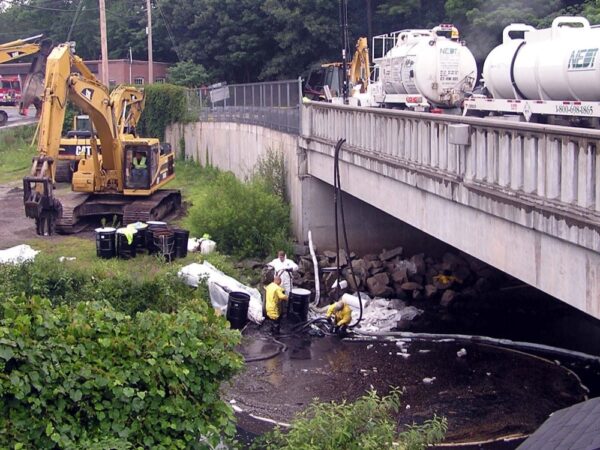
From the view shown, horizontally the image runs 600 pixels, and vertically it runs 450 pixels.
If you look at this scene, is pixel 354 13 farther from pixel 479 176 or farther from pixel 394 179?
pixel 479 176

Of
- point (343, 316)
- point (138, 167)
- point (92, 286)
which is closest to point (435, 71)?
point (343, 316)

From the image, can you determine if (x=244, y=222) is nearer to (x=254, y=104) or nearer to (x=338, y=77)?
(x=254, y=104)

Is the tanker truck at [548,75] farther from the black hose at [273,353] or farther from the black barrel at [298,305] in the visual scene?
the black hose at [273,353]

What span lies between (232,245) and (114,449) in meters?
16.9

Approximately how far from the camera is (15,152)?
5028cm

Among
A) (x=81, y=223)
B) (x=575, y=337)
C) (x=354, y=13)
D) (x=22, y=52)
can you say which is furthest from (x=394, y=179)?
(x=354, y=13)

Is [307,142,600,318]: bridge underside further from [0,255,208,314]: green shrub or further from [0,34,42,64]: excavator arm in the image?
[0,34,42,64]: excavator arm

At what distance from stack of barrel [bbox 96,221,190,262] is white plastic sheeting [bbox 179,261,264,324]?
2226 mm

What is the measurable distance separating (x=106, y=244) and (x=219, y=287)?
4160 mm

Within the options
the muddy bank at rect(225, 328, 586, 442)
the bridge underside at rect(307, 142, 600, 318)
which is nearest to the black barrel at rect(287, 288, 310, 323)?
the muddy bank at rect(225, 328, 586, 442)

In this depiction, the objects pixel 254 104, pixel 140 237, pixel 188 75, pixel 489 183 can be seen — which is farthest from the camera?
pixel 188 75

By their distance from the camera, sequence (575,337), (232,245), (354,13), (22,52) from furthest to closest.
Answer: (354,13), (22,52), (232,245), (575,337)

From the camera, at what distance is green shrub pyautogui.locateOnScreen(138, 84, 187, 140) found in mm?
45000

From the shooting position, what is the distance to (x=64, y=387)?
732cm
